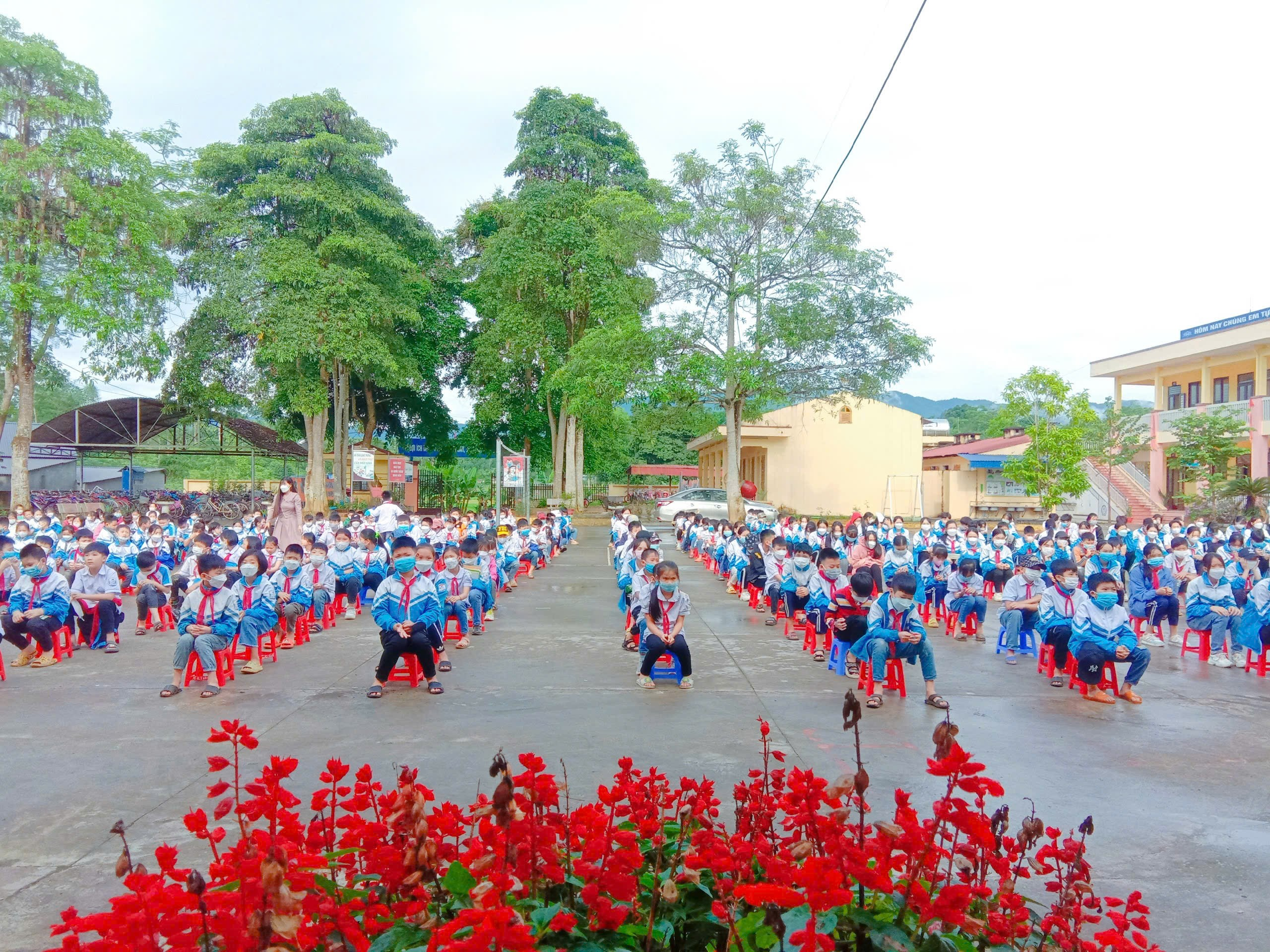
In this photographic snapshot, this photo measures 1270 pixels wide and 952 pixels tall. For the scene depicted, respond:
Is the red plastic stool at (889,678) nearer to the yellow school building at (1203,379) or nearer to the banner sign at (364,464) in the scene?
the banner sign at (364,464)

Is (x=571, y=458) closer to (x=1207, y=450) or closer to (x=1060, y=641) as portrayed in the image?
(x=1207, y=450)

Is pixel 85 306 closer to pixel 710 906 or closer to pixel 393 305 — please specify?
pixel 393 305

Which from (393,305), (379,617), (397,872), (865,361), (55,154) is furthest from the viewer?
(393,305)

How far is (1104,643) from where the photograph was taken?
705 cm

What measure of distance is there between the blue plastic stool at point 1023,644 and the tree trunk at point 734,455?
1565cm

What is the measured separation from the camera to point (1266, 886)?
3670 mm

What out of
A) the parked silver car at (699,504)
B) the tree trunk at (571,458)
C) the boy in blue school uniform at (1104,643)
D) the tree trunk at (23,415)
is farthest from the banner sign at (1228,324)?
the tree trunk at (23,415)

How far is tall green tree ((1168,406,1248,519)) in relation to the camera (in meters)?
23.3

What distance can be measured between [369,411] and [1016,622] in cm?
2700

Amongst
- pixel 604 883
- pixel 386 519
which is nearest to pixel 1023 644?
pixel 604 883

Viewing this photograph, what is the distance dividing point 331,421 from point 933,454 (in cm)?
2479

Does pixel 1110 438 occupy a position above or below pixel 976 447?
below

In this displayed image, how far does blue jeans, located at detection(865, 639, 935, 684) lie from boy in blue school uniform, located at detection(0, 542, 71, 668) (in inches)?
288

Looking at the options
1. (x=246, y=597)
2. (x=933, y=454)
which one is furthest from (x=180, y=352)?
(x=933, y=454)
